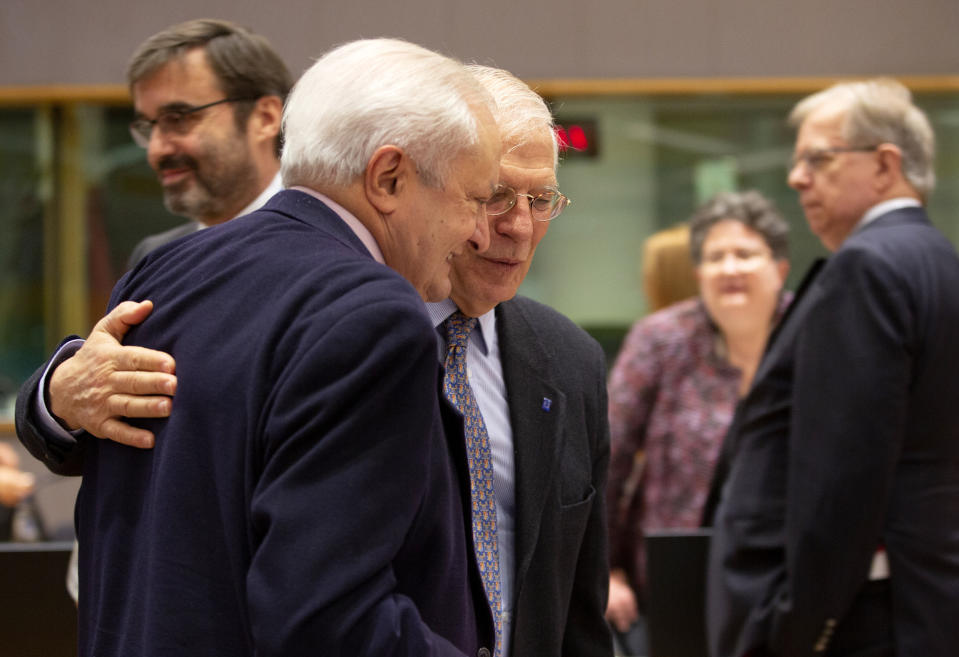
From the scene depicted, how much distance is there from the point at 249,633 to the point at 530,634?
659mm

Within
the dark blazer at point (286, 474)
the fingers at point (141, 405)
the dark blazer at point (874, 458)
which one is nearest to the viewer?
the dark blazer at point (286, 474)

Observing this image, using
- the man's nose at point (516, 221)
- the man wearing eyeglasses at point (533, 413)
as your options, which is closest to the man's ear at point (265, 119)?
the man wearing eyeglasses at point (533, 413)

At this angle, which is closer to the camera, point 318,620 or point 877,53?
point 318,620

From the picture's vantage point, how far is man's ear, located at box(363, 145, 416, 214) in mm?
1251

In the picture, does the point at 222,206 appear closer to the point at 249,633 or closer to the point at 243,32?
the point at 243,32

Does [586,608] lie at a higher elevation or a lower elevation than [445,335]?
lower

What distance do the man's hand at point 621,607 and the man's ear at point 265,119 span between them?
1725 millimetres

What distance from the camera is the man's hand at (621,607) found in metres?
3.36

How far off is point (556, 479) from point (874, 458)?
2.95ft

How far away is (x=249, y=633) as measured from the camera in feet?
3.76

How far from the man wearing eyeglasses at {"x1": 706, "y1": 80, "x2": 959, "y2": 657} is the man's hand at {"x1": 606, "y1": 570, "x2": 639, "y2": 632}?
2.79 feet

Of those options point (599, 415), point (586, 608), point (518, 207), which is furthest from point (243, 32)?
point (586, 608)

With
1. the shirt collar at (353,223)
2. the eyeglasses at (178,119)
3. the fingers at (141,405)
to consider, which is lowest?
the fingers at (141,405)

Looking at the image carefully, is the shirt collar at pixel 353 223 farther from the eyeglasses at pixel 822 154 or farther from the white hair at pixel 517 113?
the eyeglasses at pixel 822 154
